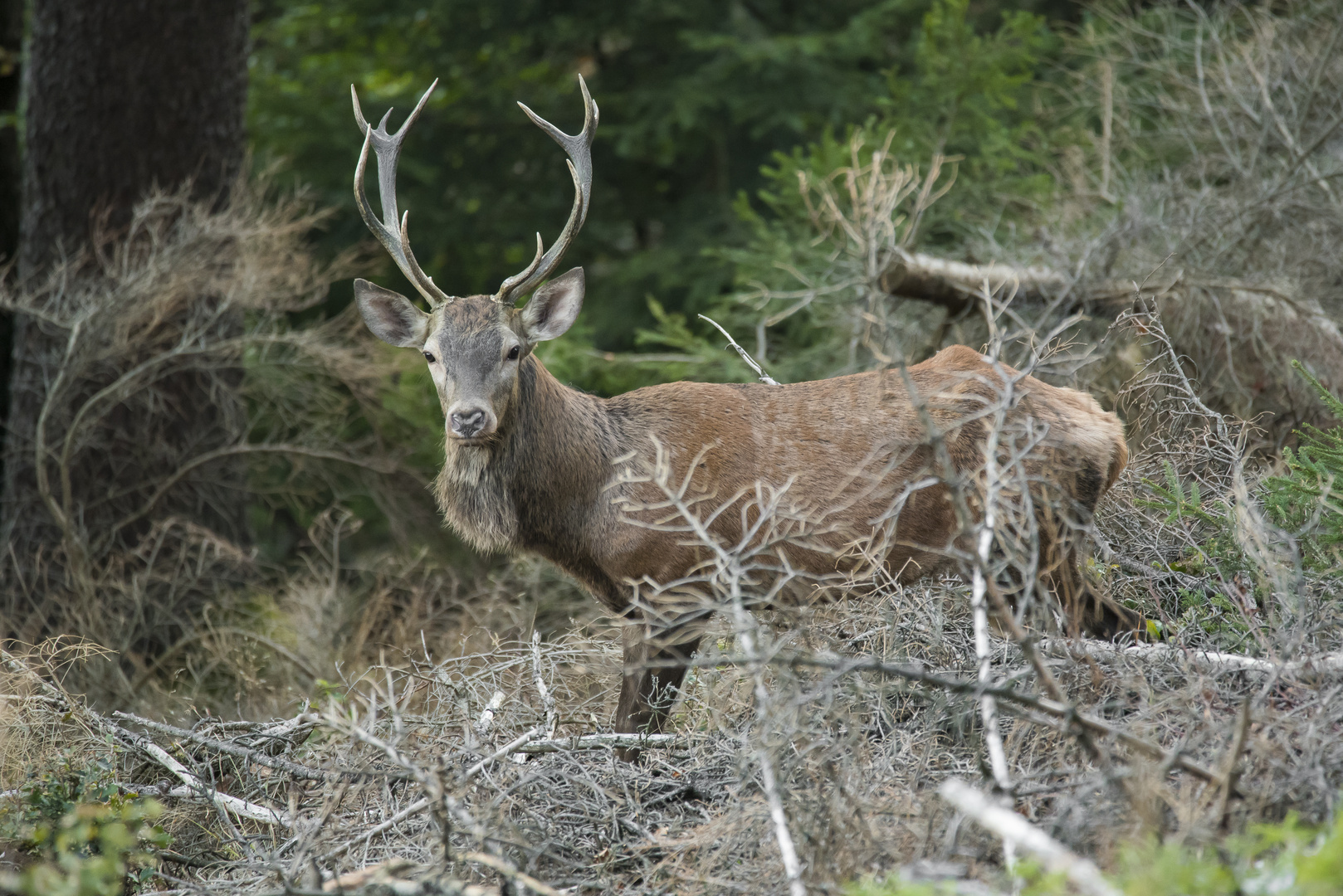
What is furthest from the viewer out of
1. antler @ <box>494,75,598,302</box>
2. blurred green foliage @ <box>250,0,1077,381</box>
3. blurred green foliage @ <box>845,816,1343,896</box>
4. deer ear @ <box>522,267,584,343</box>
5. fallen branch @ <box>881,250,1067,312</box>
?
blurred green foliage @ <box>250,0,1077,381</box>

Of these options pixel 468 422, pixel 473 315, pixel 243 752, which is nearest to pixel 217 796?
pixel 243 752

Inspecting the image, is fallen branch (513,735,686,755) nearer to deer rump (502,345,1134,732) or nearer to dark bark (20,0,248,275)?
deer rump (502,345,1134,732)

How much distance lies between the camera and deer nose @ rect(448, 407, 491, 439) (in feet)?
16.0

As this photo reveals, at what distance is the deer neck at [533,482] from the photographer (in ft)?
17.2

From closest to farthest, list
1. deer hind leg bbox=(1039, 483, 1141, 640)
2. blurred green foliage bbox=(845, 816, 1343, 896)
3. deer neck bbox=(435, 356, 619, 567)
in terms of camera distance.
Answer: blurred green foliage bbox=(845, 816, 1343, 896) → deer hind leg bbox=(1039, 483, 1141, 640) → deer neck bbox=(435, 356, 619, 567)

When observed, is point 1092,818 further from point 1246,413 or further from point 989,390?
point 1246,413

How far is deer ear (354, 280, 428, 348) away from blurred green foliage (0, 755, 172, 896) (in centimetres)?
225

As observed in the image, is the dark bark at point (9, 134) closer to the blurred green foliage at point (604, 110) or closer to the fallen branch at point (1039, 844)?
the blurred green foliage at point (604, 110)

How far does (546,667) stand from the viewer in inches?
201

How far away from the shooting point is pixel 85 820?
3799 millimetres

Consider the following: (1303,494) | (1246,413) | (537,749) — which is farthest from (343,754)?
(1246,413)

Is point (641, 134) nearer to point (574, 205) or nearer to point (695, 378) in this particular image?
point (695, 378)

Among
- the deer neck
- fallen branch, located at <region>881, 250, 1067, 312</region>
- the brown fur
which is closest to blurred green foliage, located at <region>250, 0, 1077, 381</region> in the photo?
fallen branch, located at <region>881, 250, 1067, 312</region>

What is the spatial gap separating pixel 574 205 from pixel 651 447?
1.16 m
